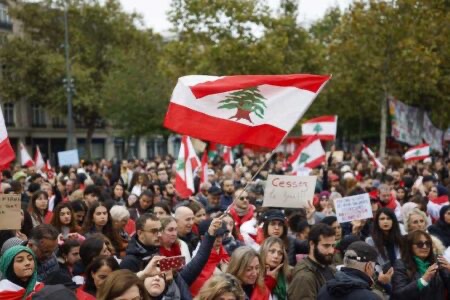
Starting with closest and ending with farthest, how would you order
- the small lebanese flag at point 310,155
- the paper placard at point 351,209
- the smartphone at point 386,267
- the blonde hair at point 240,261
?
the blonde hair at point 240,261
the smartphone at point 386,267
the paper placard at point 351,209
the small lebanese flag at point 310,155

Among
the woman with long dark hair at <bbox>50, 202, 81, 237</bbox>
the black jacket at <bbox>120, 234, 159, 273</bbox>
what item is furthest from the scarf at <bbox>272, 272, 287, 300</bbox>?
the woman with long dark hair at <bbox>50, 202, 81, 237</bbox>

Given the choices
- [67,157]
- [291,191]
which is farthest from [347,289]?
[67,157]

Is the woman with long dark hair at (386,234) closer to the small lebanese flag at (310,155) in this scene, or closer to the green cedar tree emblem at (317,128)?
the small lebanese flag at (310,155)

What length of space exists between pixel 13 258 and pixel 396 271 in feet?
11.1

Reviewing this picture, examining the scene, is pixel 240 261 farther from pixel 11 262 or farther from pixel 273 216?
pixel 273 216

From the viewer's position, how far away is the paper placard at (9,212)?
641cm

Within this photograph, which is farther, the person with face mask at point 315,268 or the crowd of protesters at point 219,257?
the person with face mask at point 315,268

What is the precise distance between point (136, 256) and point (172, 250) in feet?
1.65

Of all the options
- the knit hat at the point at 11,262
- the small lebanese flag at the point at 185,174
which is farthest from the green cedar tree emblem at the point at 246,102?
the small lebanese flag at the point at 185,174

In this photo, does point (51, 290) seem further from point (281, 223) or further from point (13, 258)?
point (281, 223)

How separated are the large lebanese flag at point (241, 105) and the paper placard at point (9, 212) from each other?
1.73 meters

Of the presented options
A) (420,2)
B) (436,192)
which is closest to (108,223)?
(436,192)

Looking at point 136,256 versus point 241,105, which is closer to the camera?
point 136,256

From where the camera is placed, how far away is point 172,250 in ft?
21.4
